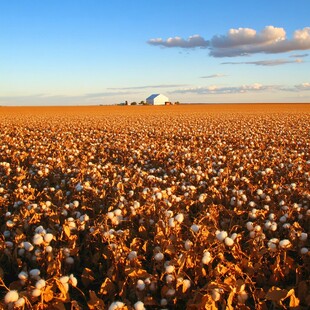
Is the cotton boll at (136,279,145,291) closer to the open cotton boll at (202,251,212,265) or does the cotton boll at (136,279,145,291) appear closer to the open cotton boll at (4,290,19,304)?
the open cotton boll at (202,251,212,265)

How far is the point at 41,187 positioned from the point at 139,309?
18.3 feet

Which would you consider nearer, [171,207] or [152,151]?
[171,207]

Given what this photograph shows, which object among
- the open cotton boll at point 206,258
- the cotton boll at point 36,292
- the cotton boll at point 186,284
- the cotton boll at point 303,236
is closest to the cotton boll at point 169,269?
the cotton boll at point 186,284

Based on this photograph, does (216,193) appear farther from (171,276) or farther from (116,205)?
(171,276)

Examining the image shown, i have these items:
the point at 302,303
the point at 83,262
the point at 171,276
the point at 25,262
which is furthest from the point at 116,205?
the point at 302,303

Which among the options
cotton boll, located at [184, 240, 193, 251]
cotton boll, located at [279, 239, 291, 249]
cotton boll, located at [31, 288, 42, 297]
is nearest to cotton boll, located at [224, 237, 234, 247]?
cotton boll, located at [184, 240, 193, 251]

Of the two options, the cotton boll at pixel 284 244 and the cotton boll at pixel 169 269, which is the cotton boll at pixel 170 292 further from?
the cotton boll at pixel 284 244

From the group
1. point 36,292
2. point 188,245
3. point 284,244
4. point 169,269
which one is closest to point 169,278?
point 169,269

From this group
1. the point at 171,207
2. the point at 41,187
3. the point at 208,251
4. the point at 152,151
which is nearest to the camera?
the point at 208,251

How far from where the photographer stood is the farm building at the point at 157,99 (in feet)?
432

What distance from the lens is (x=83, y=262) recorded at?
4648 mm

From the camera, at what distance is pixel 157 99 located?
434 feet

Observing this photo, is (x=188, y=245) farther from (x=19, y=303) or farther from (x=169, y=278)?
(x=19, y=303)

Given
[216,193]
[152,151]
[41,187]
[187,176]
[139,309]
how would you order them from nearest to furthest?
[139,309]
[216,193]
[41,187]
[187,176]
[152,151]
